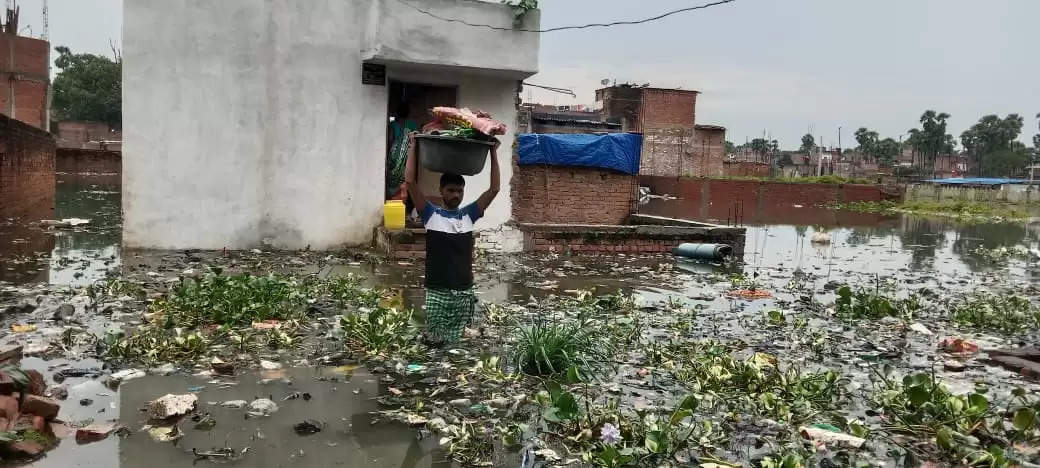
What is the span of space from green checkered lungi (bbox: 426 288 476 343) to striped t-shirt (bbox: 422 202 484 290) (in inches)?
2.4

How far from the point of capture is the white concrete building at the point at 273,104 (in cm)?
988

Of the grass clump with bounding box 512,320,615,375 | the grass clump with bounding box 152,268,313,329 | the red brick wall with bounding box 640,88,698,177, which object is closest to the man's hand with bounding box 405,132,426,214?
the grass clump with bounding box 512,320,615,375

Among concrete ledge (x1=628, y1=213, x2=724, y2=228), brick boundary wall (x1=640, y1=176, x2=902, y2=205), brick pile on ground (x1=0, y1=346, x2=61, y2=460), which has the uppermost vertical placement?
brick boundary wall (x1=640, y1=176, x2=902, y2=205)

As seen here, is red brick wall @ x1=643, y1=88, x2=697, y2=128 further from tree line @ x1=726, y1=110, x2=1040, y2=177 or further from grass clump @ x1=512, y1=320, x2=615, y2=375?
grass clump @ x1=512, y1=320, x2=615, y2=375

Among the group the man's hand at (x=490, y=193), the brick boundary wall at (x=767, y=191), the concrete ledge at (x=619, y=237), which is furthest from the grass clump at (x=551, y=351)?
the brick boundary wall at (x=767, y=191)

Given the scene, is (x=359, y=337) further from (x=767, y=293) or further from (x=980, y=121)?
(x=980, y=121)

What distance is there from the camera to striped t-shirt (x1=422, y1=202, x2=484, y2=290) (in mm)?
5055

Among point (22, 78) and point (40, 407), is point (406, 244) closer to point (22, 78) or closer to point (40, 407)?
point (40, 407)

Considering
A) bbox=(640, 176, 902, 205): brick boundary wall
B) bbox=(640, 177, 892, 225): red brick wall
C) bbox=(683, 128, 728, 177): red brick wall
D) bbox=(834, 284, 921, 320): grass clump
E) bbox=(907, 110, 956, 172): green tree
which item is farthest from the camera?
bbox=(907, 110, 956, 172): green tree

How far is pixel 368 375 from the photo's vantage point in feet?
15.1

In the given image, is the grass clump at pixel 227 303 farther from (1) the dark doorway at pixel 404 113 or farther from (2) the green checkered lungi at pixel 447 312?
(1) the dark doorway at pixel 404 113

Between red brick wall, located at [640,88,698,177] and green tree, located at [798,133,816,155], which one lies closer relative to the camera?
red brick wall, located at [640,88,698,177]

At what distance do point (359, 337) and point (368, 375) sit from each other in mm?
628

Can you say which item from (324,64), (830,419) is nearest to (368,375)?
(830,419)
